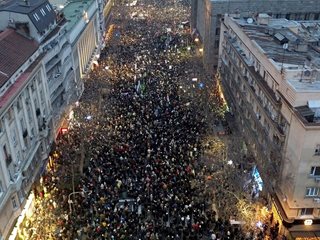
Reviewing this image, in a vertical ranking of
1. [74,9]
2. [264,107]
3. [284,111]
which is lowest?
[74,9]

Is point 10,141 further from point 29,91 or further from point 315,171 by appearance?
point 315,171

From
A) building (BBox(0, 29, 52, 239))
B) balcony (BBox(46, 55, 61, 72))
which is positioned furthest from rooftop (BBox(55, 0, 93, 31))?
building (BBox(0, 29, 52, 239))

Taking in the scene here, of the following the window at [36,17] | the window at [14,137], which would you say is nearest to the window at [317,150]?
the window at [14,137]

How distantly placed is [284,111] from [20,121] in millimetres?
21387

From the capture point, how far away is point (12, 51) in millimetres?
35312

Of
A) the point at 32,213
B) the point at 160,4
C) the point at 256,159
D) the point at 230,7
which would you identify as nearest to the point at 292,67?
the point at 256,159

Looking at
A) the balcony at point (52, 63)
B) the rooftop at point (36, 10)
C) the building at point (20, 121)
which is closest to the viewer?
the building at point (20, 121)

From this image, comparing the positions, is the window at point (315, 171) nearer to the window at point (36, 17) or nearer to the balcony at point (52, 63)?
the balcony at point (52, 63)

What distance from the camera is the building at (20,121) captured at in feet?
97.8

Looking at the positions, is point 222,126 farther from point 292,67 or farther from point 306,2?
point 306,2

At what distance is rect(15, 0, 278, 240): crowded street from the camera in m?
31.6

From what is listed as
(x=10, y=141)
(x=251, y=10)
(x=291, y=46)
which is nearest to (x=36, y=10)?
(x=10, y=141)

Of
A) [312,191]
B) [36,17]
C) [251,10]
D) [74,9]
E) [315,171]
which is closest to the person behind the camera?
[315,171]

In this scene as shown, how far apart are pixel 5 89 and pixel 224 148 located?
2290 centimetres
